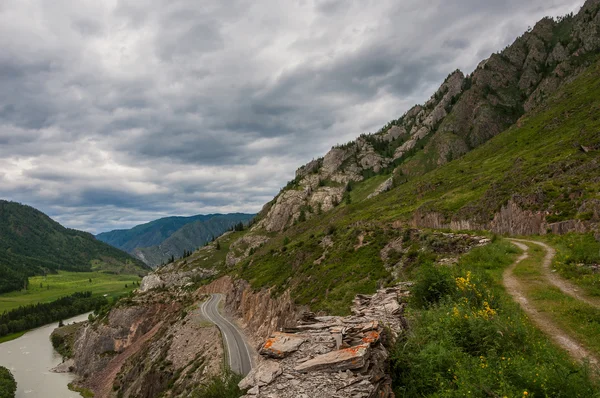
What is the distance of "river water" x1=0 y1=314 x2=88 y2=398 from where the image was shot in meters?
92.5

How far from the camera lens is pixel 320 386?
9781 millimetres

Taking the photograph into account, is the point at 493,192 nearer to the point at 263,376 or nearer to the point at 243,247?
the point at 263,376

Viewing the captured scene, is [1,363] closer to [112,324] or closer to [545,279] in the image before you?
[112,324]

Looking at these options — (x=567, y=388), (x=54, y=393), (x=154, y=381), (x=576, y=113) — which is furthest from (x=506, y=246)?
(x=54, y=393)

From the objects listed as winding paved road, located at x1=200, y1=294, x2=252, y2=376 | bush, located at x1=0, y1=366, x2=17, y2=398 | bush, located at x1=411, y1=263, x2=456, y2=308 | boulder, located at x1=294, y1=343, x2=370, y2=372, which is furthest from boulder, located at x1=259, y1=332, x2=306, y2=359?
bush, located at x1=0, y1=366, x2=17, y2=398

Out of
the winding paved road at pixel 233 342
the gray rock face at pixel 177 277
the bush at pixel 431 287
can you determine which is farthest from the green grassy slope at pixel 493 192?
the gray rock face at pixel 177 277

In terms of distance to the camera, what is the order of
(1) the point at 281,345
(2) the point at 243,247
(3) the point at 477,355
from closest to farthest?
(3) the point at 477,355 → (1) the point at 281,345 → (2) the point at 243,247

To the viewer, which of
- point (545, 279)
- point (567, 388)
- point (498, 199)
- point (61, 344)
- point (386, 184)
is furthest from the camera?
point (386, 184)

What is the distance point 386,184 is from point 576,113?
93.6m

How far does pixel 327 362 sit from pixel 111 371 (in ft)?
355

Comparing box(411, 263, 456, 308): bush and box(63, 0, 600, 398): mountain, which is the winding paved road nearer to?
box(63, 0, 600, 398): mountain

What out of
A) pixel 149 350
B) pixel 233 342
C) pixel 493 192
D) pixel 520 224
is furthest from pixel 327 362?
pixel 149 350

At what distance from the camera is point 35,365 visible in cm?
11831

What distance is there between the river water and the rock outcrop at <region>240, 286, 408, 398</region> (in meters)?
105
